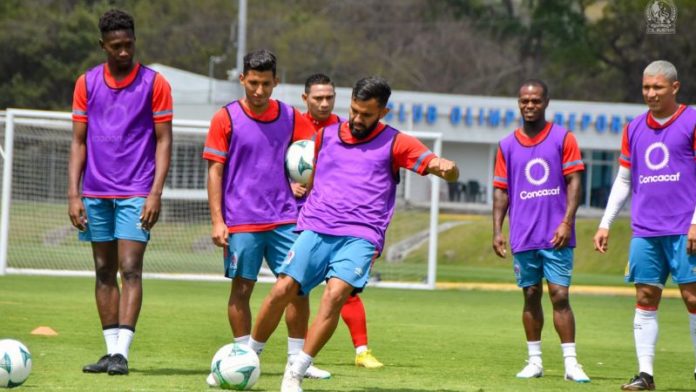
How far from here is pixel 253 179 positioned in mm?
8984

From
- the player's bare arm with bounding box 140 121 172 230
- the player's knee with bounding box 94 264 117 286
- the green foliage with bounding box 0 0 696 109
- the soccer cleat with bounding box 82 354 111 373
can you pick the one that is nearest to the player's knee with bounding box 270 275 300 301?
the player's bare arm with bounding box 140 121 172 230

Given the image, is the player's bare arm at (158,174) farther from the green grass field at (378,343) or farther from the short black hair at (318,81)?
the short black hair at (318,81)

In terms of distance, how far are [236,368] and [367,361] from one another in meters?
2.32

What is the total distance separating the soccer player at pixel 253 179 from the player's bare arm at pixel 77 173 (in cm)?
93

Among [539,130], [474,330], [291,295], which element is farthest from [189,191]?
[291,295]

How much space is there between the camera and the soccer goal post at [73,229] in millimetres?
22031

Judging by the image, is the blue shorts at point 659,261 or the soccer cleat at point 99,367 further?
the blue shorts at point 659,261

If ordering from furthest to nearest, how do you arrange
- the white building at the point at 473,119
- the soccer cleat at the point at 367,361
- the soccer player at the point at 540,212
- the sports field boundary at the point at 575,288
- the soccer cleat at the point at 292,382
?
1. the white building at the point at 473,119
2. the sports field boundary at the point at 575,288
3. the soccer cleat at the point at 367,361
4. the soccer player at the point at 540,212
5. the soccer cleat at the point at 292,382

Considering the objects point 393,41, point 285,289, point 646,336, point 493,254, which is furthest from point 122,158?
point 393,41

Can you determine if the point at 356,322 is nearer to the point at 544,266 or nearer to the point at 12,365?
the point at 544,266

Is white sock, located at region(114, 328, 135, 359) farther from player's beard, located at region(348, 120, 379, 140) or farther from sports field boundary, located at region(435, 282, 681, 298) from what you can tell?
sports field boundary, located at region(435, 282, 681, 298)

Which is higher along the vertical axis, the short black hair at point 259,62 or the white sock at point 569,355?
the short black hair at point 259,62

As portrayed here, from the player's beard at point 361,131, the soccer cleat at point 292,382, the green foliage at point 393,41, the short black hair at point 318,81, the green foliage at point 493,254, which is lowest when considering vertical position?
the green foliage at point 493,254

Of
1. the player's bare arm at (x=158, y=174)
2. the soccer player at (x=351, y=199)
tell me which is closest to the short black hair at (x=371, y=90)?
the soccer player at (x=351, y=199)
